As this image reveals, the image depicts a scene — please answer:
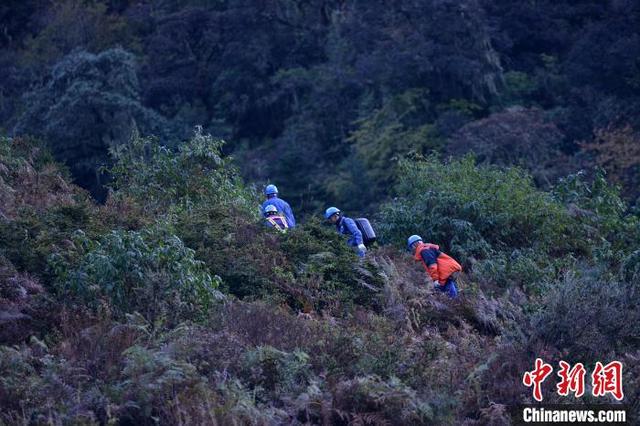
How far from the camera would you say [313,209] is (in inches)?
1335

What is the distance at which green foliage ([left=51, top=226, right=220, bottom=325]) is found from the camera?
11508mm

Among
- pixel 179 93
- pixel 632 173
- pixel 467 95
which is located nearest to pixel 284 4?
pixel 179 93

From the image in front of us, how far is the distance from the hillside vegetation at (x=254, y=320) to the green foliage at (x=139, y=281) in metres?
0.02

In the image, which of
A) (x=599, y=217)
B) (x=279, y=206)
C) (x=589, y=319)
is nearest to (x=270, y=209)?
(x=279, y=206)

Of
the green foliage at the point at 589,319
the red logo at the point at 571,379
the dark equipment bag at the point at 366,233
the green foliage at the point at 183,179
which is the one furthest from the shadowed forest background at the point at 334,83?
the red logo at the point at 571,379

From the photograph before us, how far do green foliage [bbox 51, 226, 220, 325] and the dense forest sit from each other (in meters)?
0.03

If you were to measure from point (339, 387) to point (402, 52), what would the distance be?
25.8 meters

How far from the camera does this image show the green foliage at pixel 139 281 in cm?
1151

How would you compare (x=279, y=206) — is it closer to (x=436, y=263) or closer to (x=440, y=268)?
(x=436, y=263)

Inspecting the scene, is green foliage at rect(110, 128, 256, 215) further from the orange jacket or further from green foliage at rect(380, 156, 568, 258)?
the orange jacket

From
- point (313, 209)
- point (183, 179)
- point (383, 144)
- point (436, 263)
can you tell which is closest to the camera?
point (436, 263)

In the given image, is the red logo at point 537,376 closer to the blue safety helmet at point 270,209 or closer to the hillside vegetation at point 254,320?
the hillside vegetation at point 254,320

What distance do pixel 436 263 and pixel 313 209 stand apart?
1932 cm

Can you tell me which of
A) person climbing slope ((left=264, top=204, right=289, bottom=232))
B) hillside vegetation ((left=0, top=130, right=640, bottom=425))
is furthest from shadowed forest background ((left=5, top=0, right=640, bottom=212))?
hillside vegetation ((left=0, top=130, right=640, bottom=425))
